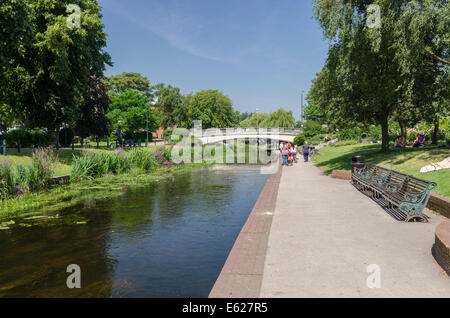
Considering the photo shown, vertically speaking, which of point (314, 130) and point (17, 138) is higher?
point (314, 130)

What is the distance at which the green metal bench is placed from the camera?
8.04m

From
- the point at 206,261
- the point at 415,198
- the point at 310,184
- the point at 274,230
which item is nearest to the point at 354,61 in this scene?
the point at 310,184

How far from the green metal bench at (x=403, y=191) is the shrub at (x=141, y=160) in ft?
50.9

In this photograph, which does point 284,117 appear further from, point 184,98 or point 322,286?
point 322,286

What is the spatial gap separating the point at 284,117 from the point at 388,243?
85.4m

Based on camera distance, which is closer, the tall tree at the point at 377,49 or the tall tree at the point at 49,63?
the tall tree at the point at 377,49

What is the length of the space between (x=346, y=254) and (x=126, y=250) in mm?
4368

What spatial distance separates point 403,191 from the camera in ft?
30.8

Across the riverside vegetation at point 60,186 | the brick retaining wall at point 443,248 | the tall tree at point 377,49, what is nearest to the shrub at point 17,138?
the riverside vegetation at point 60,186

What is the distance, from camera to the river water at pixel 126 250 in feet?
17.9

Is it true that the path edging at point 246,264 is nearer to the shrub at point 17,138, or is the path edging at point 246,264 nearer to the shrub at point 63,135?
the shrub at point 17,138

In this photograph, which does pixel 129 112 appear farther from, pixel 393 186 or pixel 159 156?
pixel 393 186

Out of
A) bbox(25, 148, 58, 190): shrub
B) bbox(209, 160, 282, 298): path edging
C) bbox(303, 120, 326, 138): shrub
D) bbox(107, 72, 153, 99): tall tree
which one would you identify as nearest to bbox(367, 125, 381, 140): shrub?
bbox(303, 120, 326, 138): shrub

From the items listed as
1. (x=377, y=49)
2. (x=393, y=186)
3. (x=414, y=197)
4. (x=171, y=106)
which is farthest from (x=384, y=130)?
(x=171, y=106)
